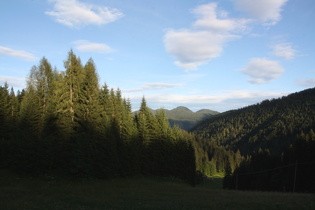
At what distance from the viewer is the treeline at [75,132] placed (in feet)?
108

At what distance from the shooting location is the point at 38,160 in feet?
105

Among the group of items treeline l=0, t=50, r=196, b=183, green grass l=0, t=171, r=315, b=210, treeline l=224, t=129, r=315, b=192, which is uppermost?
treeline l=0, t=50, r=196, b=183

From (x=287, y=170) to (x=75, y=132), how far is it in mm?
51266

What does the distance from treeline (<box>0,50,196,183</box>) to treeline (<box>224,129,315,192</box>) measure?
23.3 meters

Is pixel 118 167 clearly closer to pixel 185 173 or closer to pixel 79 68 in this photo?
pixel 79 68

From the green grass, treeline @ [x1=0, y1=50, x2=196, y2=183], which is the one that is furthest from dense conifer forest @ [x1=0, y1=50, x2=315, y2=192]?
the green grass

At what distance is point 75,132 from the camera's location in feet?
120

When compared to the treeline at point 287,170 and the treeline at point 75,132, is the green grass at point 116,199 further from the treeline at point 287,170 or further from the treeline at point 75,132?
the treeline at point 287,170

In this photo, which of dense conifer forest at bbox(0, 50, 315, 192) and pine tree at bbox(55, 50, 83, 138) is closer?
dense conifer forest at bbox(0, 50, 315, 192)

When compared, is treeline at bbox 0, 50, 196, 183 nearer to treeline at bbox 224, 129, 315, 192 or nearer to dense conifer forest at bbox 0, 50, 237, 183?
dense conifer forest at bbox 0, 50, 237, 183

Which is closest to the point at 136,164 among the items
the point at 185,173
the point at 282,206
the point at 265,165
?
the point at 185,173

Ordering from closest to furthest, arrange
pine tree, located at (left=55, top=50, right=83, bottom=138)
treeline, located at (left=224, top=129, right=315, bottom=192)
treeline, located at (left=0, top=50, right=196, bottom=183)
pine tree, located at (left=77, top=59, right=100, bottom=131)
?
treeline, located at (left=0, top=50, right=196, bottom=183) < pine tree, located at (left=55, top=50, right=83, bottom=138) < pine tree, located at (left=77, top=59, right=100, bottom=131) < treeline, located at (left=224, top=129, right=315, bottom=192)

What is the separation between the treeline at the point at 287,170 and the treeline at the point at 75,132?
23298 mm

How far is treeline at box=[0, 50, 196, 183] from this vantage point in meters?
32.8
